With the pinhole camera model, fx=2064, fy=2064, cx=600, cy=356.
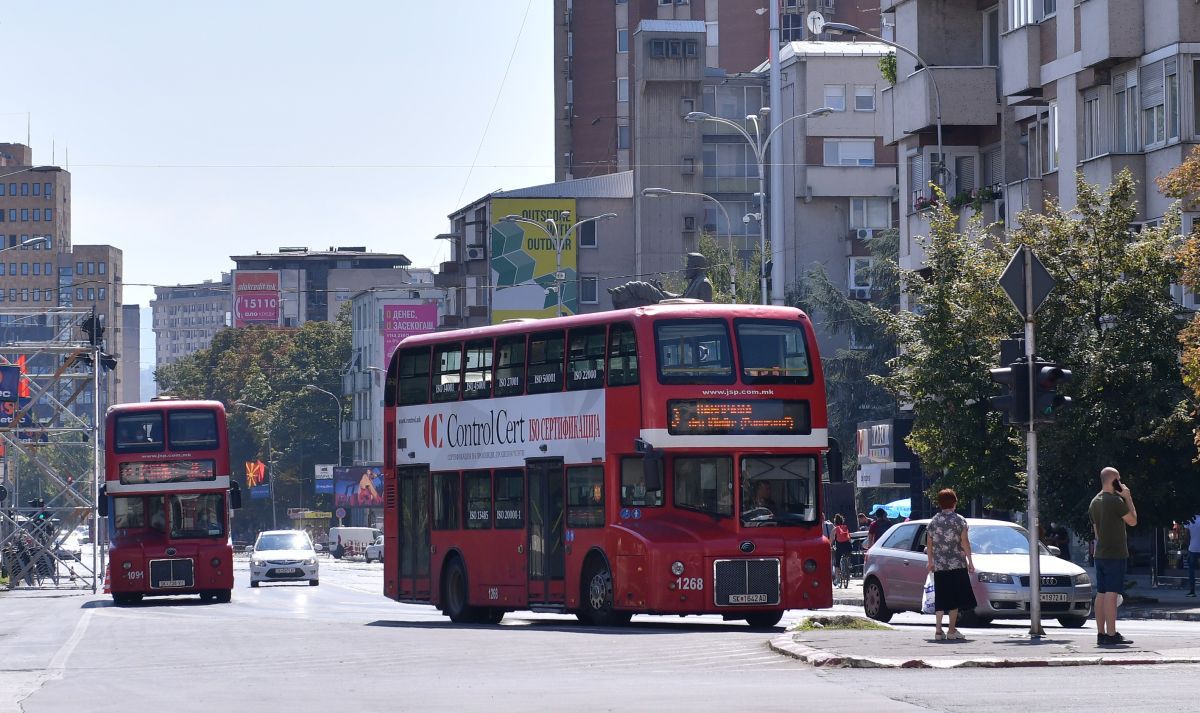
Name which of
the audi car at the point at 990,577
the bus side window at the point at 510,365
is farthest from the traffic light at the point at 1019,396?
the bus side window at the point at 510,365

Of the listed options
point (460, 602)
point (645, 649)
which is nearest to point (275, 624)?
point (460, 602)

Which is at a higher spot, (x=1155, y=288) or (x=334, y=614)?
(x=1155, y=288)

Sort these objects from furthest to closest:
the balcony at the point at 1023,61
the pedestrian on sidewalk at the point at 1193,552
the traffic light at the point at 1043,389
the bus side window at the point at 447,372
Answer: the balcony at the point at 1023,61 < the pedestrian on sidewalk at the point at 1193,552 < the bus side window at the point at 447,372 < the traffic light at the point at 1043,389

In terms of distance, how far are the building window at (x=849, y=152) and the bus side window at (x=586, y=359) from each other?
210ft

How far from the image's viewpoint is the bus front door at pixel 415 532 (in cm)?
2939

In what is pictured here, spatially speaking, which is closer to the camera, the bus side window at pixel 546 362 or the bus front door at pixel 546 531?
the bus front door at pixel 546 531

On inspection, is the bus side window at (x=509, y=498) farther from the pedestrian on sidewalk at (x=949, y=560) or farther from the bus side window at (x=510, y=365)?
the pedestrian on sidewalk at (x=949, y=560)

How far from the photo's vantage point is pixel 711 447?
2420 centimetres

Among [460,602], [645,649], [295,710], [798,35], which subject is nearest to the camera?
[295,710]

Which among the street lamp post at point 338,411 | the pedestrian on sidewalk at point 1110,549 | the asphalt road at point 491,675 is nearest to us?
the asphalt road at point 491,675

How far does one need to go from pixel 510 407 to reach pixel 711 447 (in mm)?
3794

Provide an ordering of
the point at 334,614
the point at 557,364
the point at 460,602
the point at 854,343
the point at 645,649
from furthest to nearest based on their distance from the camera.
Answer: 1. the point at 854,343
2. the point at 334,614
3. the point at 460,602
4. the point at 557,364
5. the point at 645,649

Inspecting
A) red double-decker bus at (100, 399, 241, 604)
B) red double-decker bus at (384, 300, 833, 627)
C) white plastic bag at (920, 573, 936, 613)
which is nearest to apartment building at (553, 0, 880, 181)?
red double-decker bus at (100, 399, 241, 604)

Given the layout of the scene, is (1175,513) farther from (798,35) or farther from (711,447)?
(798,35)
